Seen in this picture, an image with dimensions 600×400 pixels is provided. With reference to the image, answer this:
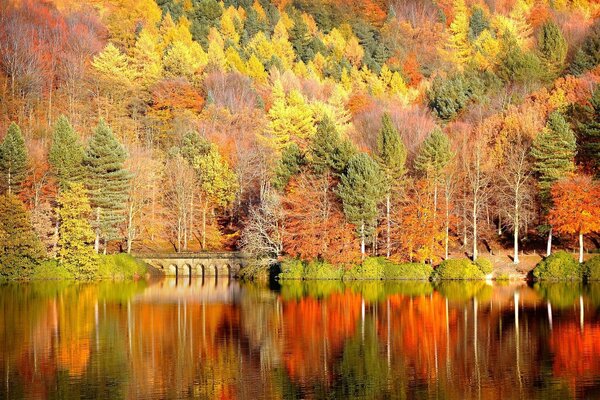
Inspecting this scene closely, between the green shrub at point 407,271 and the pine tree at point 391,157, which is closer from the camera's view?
the green shrub at point 407,271

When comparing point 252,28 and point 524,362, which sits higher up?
point 252,28

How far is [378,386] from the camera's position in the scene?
1143 inches

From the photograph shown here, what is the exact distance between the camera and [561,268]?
63531 millimetres

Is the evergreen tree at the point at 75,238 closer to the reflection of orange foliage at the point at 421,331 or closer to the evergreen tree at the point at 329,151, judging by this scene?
the evergreen tree at the point at 329,151

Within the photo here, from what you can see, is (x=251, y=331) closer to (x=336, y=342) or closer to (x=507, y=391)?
(x=336, y=342)

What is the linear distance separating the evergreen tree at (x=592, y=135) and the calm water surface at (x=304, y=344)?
43.4 ft

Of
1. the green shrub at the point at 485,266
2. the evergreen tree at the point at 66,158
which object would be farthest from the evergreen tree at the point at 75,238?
the green shrub at the point at 485,266

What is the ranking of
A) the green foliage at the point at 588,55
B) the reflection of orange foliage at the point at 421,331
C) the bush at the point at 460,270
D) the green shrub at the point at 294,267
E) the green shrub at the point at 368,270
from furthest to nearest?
the green foliage at the point at 588,55
the green shrub at the point at 294,267
the green shrub at the point at 368,270
the bush at the point at 460,270
the reflection of orange foliage at the point at 421,331

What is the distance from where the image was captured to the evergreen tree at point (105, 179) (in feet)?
246

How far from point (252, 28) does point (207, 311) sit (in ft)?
337

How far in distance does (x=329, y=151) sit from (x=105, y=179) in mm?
18784

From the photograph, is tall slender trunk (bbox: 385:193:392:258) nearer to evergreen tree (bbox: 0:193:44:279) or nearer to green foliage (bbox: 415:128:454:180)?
green foliage (bbox: 415:128:454:180)

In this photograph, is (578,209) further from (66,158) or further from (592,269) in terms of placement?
(66,158)

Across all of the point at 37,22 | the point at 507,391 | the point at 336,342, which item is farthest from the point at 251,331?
the point at 37,22
